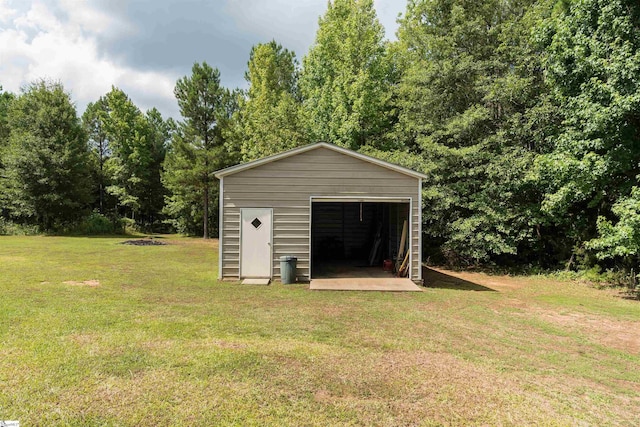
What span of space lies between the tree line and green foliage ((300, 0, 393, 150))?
0.09 meters

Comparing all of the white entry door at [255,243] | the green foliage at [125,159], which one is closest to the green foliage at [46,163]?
the green foliage at [125,159]

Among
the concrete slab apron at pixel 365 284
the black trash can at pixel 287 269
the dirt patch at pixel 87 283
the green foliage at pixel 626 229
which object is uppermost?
the green foliage at pixel 626 229

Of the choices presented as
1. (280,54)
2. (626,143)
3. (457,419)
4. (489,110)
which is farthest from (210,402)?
(280,54)

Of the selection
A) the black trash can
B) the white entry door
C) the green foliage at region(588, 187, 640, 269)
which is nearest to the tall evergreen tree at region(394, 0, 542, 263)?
the green foliage at region(588, 187, 640, 269)

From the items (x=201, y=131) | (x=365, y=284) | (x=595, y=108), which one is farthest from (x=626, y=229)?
(x=201, y=131)

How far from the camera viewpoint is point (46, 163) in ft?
80.6

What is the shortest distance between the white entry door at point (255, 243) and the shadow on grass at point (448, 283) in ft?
15.4

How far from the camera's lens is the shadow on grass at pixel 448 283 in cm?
995

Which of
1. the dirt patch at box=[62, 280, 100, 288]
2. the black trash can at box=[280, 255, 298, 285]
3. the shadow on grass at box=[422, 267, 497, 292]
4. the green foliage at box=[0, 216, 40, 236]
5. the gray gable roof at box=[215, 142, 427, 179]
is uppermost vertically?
the gray gable roof at box=[215, 142, 427, 179]

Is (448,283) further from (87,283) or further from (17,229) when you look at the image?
(17,229)

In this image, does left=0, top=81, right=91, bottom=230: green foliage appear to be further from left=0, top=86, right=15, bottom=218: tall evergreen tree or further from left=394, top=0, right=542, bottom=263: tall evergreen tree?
left=394, top=0, right=542, bottom=263: tall evergreen tree

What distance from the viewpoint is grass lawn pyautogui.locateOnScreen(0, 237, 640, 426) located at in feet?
10.8

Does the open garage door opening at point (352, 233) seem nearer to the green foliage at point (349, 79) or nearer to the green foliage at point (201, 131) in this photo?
the green foliage at point (349, 79)

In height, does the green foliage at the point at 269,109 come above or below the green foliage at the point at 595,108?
above
